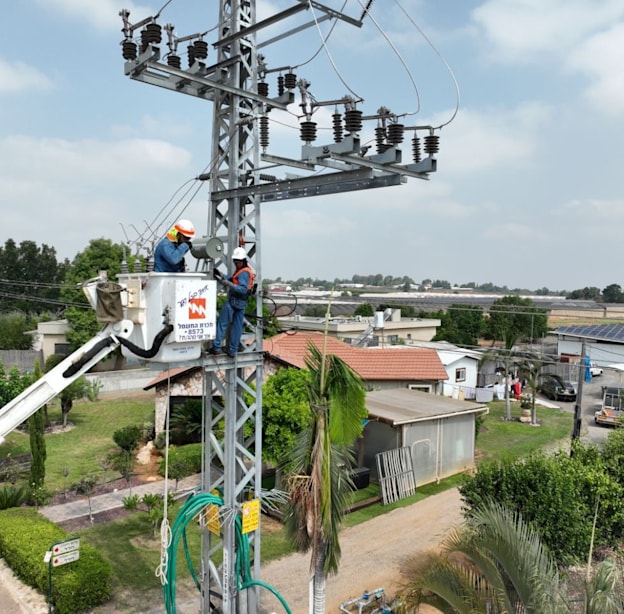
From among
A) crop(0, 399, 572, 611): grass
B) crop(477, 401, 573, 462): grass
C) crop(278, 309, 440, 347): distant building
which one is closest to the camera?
crop(0, 399, 572, 611): grass

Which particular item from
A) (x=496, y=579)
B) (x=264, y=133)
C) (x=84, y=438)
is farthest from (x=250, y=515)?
(x=84, y=438)

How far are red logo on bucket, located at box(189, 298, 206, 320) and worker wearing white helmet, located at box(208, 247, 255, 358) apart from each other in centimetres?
60

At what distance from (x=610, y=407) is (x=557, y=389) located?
15.3ft

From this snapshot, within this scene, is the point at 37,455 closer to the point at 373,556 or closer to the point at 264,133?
the point at 373,556

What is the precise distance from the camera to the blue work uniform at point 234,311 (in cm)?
796

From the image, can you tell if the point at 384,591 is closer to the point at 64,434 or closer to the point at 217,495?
the point at 217,495

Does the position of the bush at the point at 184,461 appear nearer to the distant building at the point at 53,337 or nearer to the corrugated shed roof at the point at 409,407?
the corrugated shed roof at the point at 409,407

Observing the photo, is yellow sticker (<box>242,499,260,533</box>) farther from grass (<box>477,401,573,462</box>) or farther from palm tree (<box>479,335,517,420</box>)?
palm tree (<box>479,335,517,420</box>)

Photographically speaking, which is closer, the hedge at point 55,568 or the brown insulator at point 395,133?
the brown insulator at point 395,133

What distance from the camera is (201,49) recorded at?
26.1ft

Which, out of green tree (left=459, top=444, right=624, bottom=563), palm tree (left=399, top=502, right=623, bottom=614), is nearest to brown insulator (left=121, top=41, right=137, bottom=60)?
palm tree (left=399, top=502, right=623, bottom=614)

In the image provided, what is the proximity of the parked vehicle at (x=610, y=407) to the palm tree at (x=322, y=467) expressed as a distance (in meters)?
25.6

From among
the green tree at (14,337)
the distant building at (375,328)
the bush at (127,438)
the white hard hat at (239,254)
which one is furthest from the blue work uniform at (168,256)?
the green tree at (14,337)

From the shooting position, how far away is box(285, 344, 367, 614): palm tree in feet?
24.5
